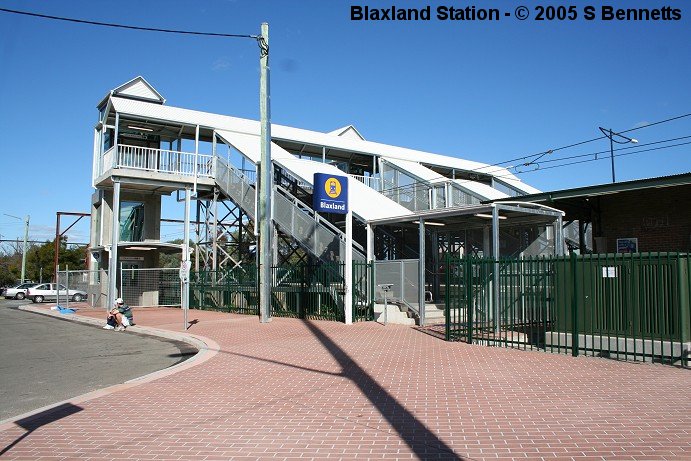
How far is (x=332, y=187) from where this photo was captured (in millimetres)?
16859

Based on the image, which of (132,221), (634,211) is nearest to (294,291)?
(634,211)

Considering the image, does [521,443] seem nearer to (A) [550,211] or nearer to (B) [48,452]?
(B) [48,452]

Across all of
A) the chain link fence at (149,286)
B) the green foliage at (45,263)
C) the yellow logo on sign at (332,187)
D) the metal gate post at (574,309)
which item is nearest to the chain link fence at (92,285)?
the chain link fence at (149,286)

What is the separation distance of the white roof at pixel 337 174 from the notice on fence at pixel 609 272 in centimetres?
872

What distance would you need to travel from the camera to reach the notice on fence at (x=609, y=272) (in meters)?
10.5

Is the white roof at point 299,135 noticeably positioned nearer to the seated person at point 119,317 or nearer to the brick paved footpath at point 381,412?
the seated person at point 119,317

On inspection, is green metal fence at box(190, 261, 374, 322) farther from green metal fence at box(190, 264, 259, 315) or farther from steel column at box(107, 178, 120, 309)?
steel column at box(107, 178, 120, 309)

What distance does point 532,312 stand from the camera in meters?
11.8

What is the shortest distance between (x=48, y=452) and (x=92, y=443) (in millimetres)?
427

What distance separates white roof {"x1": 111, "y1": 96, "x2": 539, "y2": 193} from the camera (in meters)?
25.6

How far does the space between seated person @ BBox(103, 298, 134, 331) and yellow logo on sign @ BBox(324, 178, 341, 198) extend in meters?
7.88

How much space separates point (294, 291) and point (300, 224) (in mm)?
2370

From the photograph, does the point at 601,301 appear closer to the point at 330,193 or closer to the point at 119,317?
the point at 330,193

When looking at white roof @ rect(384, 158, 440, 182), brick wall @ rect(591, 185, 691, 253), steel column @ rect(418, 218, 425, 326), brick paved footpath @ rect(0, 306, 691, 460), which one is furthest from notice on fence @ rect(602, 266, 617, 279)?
white roof @ rect(384, 158, 440, 182)
